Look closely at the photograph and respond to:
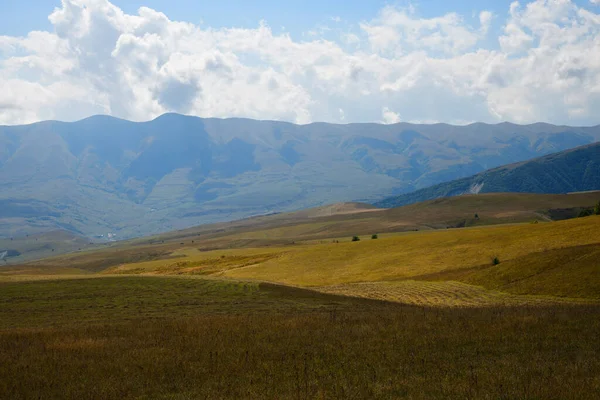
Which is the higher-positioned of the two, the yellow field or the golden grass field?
the golden grass field

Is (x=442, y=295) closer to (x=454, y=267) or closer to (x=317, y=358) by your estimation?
(x=454, y=267)

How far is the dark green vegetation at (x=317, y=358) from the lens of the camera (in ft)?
45.2

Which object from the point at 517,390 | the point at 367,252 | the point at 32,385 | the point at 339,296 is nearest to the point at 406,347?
the point at 517,390

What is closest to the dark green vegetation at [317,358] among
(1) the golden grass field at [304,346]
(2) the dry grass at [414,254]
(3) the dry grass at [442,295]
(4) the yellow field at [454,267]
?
Result: (1) the golden grass field at [304,346]

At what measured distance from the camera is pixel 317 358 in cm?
1750

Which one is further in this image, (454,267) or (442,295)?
(454,267)

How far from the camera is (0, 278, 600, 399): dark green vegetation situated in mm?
13781

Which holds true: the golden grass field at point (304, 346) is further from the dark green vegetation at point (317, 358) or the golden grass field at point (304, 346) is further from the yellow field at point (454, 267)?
the yellow field at point (454, 267)

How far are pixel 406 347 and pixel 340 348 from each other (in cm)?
224

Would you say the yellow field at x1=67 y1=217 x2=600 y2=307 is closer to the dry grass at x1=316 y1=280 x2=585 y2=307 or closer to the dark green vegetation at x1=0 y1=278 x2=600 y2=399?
the dry grass at x1=316 y1=280 x2=585 y2=307

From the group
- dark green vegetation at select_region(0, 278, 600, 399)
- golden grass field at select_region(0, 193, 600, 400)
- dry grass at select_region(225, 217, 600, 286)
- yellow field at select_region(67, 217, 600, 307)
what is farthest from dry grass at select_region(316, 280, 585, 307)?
dark green vegetation at select_region(0, 278, 600, 399)

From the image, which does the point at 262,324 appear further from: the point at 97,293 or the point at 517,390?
the point at 97,293

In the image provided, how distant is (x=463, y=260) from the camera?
68875mm

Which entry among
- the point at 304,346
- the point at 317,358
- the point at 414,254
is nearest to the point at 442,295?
the point at 304,346
